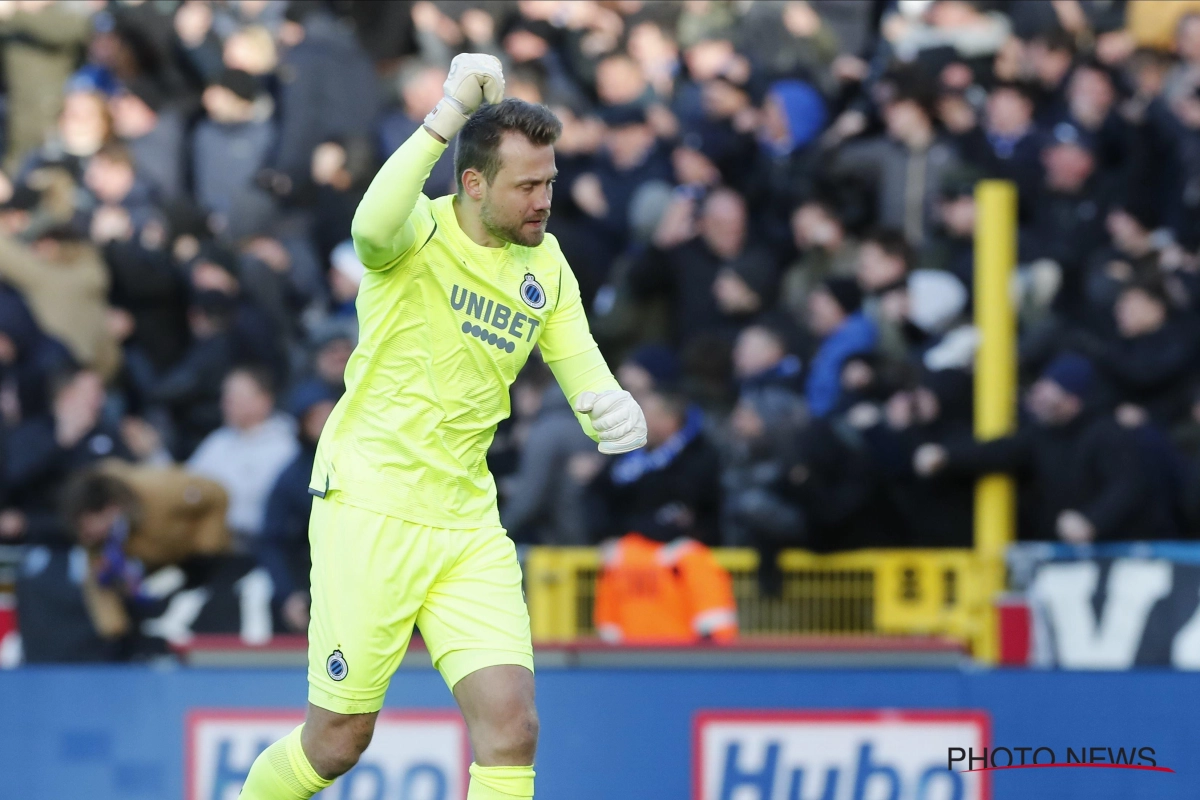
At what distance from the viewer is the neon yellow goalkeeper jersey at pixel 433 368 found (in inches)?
224

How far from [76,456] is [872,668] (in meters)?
5.27

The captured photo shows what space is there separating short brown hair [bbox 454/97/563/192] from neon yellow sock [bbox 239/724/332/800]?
1.86m

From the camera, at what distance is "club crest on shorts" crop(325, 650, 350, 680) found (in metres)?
5.65

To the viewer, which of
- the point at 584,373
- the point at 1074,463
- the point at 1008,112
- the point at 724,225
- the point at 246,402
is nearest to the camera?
the point at 584,373

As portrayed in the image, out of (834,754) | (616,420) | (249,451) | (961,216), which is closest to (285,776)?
(616,420)

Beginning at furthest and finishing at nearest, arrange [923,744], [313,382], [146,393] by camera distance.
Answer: [146,393]
[313,382]
[923,744]

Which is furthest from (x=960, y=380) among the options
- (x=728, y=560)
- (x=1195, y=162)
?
(x=1195, y=162)

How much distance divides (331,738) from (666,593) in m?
3.86

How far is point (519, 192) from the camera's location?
18.3 ft

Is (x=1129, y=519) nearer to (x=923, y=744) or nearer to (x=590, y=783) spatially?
(x=923, y=744)

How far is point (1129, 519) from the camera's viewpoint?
9.24m

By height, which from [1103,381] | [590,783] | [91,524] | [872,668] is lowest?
[590,783]

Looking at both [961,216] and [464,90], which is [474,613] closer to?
[464,90]

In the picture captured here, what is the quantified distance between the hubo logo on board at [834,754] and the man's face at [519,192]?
2708 mm
